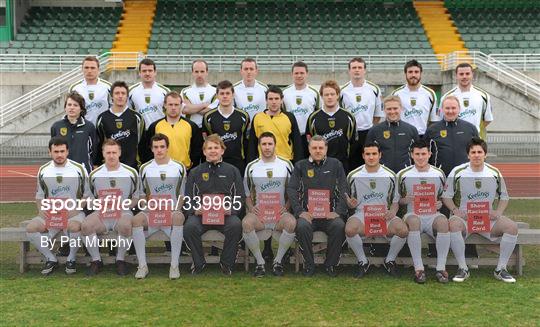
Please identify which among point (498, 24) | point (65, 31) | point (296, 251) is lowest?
point (296, 251)

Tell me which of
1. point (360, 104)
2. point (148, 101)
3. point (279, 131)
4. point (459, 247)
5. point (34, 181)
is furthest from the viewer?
point (34, 181)

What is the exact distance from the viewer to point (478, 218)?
5809mm

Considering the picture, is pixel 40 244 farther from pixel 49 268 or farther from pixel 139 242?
pixel 139 242

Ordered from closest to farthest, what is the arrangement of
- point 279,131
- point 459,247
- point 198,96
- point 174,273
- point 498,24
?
point 459,247 < point 174,273 < point 279,131 < point 198,96 < point 498,24

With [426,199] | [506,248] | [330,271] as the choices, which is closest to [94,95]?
[330,271]

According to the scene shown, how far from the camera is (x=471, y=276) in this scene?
5895 mm

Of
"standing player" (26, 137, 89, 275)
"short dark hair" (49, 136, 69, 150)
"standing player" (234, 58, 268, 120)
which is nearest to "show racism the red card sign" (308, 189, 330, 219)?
"standing player" (234, 58, 268, 120)

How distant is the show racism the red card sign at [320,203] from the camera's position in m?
5.90

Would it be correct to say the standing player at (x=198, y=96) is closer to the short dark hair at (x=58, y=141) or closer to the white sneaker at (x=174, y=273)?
the short dark hair at (x=58, y=141)

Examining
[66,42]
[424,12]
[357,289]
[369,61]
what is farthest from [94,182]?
[424,12]

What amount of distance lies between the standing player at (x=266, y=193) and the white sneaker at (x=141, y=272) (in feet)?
3.55

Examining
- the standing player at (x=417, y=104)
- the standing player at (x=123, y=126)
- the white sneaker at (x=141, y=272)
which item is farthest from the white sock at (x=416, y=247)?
the standing player at (x=123, y=126)

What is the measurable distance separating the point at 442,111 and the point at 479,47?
18174 mm

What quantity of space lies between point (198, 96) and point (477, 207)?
12.2 ft
